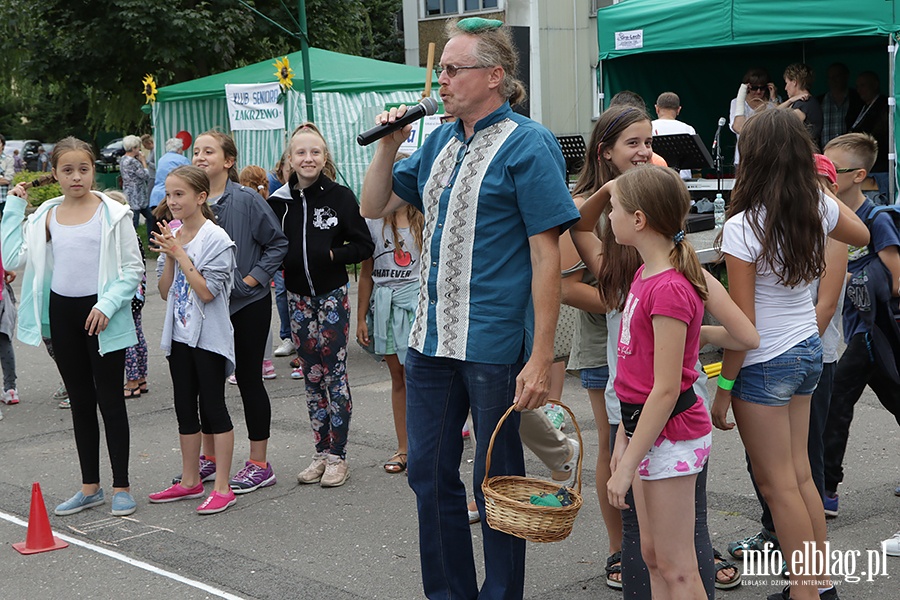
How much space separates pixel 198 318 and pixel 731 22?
838 cm

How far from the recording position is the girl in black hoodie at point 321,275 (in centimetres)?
589

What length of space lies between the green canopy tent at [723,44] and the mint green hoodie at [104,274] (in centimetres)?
784

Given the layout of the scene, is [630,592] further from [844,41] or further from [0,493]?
[844,41]

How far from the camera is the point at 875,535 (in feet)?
16.0

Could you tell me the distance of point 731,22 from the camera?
11945 mm

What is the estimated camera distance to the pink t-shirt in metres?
3.18

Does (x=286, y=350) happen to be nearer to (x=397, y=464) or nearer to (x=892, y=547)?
(x=397, y=464)

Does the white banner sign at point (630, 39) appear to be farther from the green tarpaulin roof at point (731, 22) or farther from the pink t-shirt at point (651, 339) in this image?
the pink t-shirt at point (651, 339)

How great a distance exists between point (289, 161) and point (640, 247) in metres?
3.05

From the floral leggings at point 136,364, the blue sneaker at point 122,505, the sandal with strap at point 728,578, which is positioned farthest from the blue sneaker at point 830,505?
the floral leggings at point 136,364

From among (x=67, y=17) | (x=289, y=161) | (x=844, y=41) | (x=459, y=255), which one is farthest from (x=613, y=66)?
(x=67, y=17)

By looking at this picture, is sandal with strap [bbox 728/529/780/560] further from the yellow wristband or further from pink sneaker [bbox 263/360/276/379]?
pink sneaker [bbox 263/360/276/379]

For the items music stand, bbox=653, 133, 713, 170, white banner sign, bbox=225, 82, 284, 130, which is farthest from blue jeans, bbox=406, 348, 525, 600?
white banner sign, bbox=225, 82, 284, 130

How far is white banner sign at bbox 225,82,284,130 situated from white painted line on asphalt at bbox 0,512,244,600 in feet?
37.4
